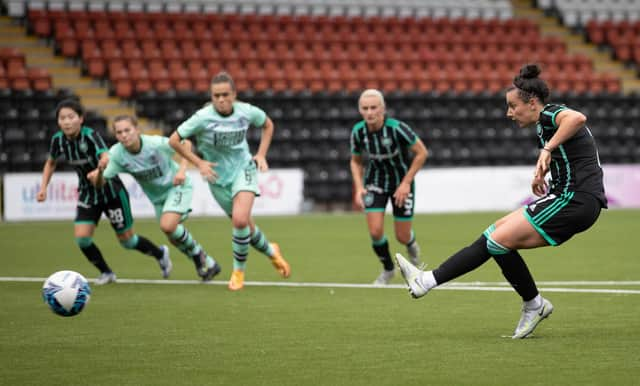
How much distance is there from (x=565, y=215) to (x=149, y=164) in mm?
5403

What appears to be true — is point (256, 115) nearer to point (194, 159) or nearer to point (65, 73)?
point (194, 159)

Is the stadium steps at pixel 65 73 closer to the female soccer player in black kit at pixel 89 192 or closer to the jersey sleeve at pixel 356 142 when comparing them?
the female soccer player in black kit at pixel 89 192

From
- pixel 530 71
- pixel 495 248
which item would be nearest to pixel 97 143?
pixel 495 248

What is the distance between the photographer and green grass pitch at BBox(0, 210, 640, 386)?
5860mm

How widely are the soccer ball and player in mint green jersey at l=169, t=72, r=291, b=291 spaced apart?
99.5 inches

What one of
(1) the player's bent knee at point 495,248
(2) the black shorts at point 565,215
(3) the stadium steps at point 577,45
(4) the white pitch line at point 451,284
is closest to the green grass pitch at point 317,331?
(4) the white pitch line at point 451,284

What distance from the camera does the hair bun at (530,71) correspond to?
22.5 ft

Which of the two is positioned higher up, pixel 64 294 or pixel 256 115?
pixel 256 115

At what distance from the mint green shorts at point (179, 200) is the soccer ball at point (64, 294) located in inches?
121

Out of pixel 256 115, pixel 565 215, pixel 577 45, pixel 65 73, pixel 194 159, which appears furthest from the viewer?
pixel 577 45

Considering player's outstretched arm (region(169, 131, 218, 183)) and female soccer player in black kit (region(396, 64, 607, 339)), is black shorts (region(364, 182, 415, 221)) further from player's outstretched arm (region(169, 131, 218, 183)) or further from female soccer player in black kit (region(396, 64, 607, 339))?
female soccer player in black kit (region(396, 64, 607, 339))

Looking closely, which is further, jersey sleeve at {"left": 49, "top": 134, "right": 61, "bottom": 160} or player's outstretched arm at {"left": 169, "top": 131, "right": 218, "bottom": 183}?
jersey sleeve at {"left": 49, "top": 134, "right": 61, "bottom": 160}

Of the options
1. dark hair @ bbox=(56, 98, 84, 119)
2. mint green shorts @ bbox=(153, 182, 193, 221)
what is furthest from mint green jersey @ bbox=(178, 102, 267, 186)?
dark hair @ bbox=(56, 98, 84, 119)

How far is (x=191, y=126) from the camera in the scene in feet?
33.7
